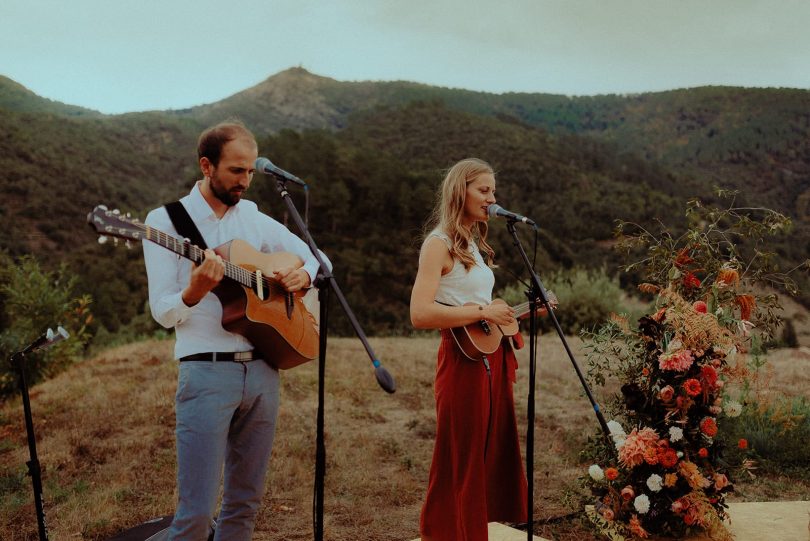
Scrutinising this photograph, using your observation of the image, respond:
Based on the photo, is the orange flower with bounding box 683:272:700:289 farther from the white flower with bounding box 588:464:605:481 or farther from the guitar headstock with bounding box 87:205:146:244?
the guitar headstock with bounding box 87:205:146:244

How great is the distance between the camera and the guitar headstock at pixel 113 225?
7.37 ft

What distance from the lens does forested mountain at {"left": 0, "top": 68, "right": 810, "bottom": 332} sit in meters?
24.5

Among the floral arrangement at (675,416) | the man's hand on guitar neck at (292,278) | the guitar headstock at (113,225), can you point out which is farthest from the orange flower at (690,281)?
the guitar headstock at (113,225)

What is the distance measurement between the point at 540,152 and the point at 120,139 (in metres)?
22.4

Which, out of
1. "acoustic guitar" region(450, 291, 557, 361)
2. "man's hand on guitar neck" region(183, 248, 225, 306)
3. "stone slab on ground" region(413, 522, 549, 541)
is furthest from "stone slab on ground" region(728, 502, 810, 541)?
"man's hand on guitar neck" region(183, 248, 225, 306)

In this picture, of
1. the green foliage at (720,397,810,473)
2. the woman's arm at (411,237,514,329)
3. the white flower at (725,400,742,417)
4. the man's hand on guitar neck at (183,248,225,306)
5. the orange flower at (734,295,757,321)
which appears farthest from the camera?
the green foliage at (720,397,810,473)

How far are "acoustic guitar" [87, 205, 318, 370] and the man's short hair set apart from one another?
35cm

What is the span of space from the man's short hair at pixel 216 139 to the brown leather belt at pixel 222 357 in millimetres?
727

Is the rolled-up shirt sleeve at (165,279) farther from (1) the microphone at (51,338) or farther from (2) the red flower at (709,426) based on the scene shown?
(2) the red flower at (709,426)

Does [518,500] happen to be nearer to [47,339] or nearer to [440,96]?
[47,339]

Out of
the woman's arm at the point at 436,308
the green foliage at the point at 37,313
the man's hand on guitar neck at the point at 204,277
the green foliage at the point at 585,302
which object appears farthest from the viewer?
the green foliage at the point at 585,302

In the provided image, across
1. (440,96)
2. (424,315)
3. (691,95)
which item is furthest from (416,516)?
(440,96)

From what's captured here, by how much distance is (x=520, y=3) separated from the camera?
1614 cm

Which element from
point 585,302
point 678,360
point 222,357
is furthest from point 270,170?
point 585,302
